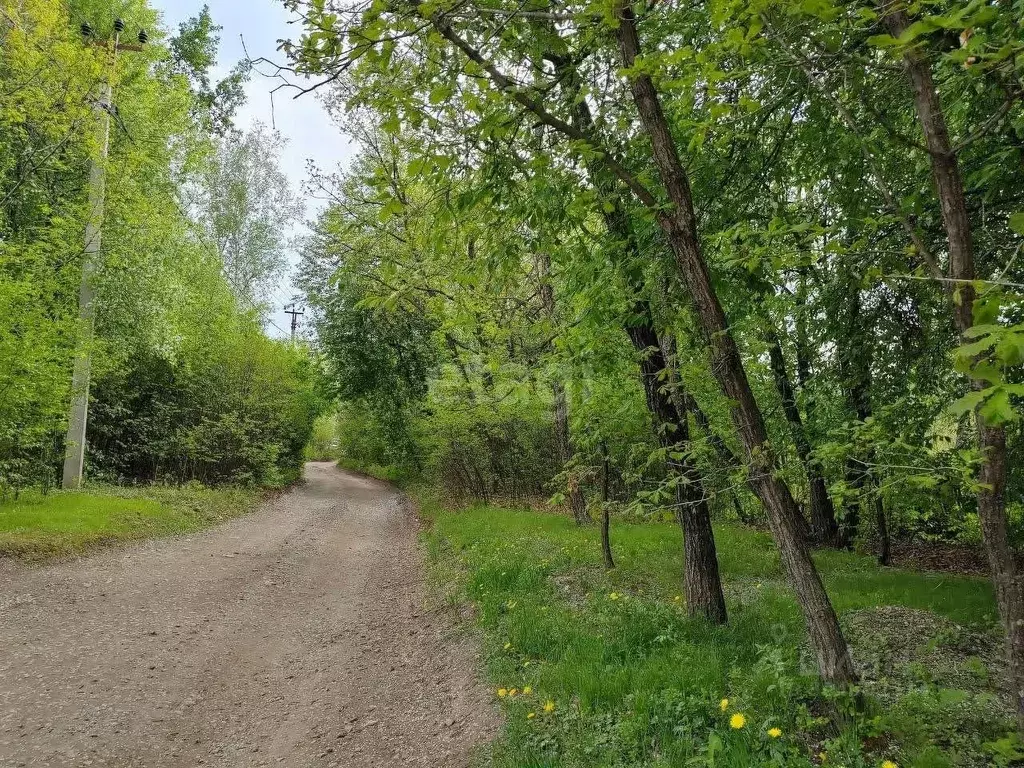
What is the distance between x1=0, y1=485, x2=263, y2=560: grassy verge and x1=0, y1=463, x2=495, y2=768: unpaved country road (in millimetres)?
534

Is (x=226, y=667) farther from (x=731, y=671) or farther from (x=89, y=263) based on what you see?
(x=89, y=263)

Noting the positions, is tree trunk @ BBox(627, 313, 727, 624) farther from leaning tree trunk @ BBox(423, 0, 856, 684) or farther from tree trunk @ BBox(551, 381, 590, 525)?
tree trunk @ BBox(551, 381, 590, 525)

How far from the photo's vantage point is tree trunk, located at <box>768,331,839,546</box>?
7302 millimetres

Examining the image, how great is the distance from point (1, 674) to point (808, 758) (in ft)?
21.9

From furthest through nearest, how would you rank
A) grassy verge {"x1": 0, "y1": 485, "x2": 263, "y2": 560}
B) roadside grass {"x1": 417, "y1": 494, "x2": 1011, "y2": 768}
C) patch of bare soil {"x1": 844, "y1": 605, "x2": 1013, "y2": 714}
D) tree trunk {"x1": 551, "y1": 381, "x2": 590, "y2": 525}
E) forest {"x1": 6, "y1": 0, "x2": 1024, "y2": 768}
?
tree trunk {"x1": 551, "y1": 381, "x2": 590, "y2": 525} < grassy verge {"x1": 0, "y1": 485, "x2": 263, "y2": 560} < patch of bare soil {"x1": 844, "y1": 605, "x2": 1013, "y2": 714} < roadside grass {"x1": 417, "y1": 494, "x2": 1011, "y2": 768} < forest {"x1": 6, "y1": 0, "x2": 1024, "y2": 768}

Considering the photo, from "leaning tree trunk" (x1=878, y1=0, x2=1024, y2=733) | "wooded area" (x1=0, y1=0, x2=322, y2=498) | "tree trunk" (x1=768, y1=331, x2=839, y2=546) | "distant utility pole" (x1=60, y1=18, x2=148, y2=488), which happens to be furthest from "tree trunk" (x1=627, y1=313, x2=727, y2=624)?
"distant utility pole" (x1=60, y1=18, x2=148, y2=488)

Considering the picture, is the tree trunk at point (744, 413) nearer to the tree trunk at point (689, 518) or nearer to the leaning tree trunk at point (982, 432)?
the leaning tree trunk at point (982, 432)

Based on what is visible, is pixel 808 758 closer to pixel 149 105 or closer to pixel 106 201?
pixel 106 201

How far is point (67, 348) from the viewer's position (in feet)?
35.7

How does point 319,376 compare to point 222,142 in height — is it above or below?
below

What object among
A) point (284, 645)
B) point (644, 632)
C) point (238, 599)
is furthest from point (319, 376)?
point (644, 632)

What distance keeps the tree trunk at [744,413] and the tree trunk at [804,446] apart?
334 cm

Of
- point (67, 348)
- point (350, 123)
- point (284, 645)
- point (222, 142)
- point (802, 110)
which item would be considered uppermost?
point (222, 142)

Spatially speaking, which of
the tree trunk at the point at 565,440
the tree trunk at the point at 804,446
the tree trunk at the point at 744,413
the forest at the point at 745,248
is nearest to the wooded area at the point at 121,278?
the tree trunk at the point at 565,440
